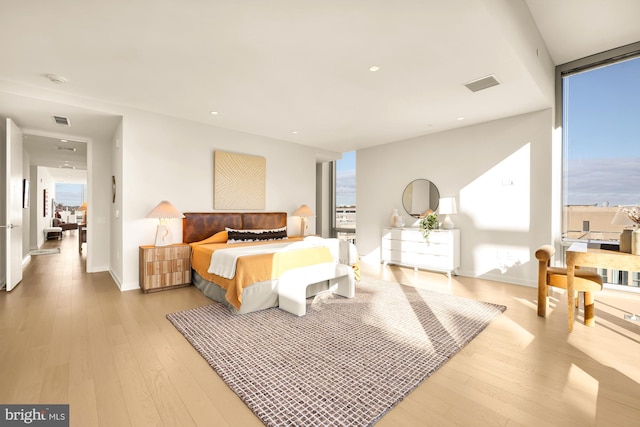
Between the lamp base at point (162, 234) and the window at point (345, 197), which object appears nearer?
the lamp base at point (162, 234)

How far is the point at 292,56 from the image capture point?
285 cm

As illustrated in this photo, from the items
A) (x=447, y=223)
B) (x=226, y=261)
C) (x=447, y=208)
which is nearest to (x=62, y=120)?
(x=226, y=261)

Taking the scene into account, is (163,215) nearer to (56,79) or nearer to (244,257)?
(244,257)

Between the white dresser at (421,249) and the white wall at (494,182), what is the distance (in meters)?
0.43

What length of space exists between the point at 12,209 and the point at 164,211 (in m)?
2.07

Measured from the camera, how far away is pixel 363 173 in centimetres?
695

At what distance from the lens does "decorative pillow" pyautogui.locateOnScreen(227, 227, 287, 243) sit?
15.7ft

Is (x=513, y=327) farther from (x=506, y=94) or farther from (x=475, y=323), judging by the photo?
(x=506, y=94)

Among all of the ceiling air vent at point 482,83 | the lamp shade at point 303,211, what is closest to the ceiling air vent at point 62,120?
the lamp shade at point 303,211

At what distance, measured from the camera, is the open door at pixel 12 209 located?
153 inches

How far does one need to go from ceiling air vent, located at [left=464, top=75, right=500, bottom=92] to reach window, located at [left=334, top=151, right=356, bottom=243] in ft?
14.3

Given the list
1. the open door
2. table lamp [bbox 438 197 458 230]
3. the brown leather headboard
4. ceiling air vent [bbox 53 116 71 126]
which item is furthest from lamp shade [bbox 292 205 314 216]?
the open door

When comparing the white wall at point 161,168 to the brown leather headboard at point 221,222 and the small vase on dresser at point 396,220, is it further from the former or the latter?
the small vase on dresser at point 396,220

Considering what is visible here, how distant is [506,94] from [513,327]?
9.45ft
